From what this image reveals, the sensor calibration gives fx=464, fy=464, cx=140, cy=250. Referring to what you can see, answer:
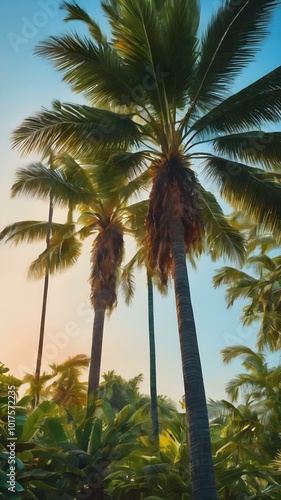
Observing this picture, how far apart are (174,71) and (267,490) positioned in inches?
390

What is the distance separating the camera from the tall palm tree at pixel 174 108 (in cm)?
1101

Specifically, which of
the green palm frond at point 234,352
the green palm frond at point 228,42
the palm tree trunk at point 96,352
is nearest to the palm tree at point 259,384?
the green palm frond at point 234,352

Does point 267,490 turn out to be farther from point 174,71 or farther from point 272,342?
point 272,342

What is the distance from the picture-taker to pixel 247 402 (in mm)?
21562

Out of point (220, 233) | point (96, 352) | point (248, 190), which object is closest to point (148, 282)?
point (96, 352)

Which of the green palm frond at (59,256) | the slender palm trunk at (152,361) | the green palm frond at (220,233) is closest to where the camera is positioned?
the green palm frond at (220,233)

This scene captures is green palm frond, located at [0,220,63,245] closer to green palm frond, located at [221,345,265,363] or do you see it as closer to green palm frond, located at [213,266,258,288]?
green palm frond, located at [213,266,258,288]

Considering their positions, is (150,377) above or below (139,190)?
below

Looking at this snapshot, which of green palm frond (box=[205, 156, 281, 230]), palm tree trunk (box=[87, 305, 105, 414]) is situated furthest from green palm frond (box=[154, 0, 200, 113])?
palm tree trunk (box=[87, 305, 105, 414])

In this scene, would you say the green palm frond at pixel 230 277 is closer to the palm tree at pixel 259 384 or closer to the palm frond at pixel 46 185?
the palm tree at pixel 259 384

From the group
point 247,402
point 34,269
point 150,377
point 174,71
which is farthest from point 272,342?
point 174,71

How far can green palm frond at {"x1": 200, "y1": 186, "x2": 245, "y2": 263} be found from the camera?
46.0ft

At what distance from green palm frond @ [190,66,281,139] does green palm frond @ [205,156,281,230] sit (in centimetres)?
85

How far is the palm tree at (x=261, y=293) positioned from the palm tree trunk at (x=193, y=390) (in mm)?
10523
